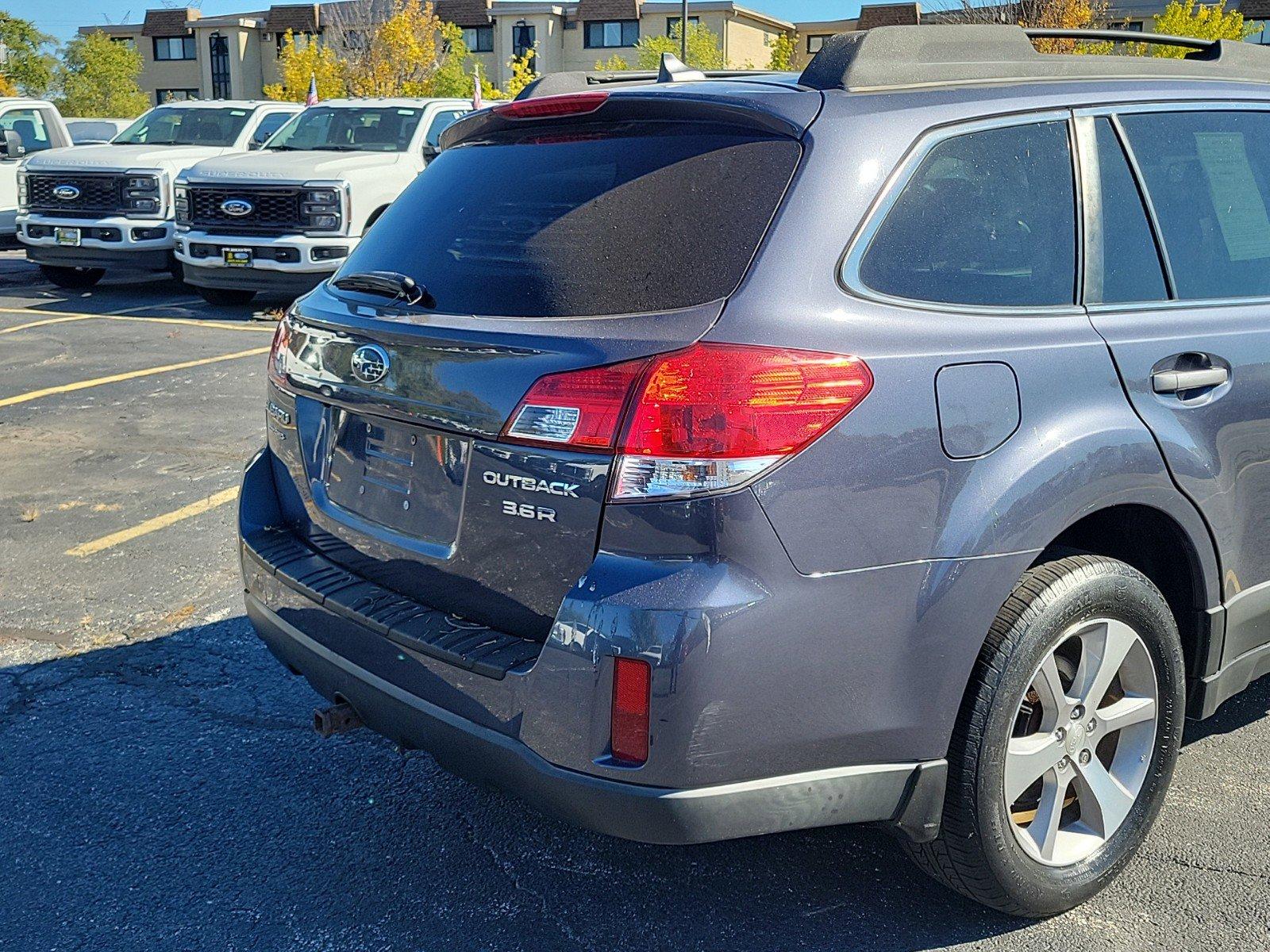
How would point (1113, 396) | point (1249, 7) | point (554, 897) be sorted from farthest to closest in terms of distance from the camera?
point (1249, 7), point (554, 897), point (1113, 396)

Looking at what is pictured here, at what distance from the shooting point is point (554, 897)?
2.95 meters

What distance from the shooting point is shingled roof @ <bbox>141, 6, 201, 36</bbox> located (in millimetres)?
74188

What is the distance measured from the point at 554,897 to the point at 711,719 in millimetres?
909

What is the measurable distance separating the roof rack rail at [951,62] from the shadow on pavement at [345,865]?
1.81 metres

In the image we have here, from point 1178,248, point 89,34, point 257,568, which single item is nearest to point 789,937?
point 257,568

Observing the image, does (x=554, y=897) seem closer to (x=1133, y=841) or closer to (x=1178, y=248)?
(x=1133, y=841)

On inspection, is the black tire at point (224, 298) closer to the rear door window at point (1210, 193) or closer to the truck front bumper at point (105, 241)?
the truck front bumper at point (105, 241)

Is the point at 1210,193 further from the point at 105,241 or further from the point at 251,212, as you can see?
the point at 105,241

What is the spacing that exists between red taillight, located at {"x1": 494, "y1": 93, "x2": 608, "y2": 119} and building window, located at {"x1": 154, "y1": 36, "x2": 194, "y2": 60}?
79168 millimetres

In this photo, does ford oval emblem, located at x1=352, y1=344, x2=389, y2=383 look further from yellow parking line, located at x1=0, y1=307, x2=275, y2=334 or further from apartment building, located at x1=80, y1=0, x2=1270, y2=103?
apartment building, located at x1=80, y1=0, x2=1270, y2=103

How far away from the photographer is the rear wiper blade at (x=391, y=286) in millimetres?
2828

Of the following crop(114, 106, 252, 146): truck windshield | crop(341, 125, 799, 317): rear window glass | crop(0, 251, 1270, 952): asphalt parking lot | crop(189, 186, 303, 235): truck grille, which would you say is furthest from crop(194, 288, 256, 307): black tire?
crop(341, 125, 799, 317): rear window glass

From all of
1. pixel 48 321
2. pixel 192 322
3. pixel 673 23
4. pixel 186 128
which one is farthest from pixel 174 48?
pixel 192 322

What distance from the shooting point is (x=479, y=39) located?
67.3 meters
